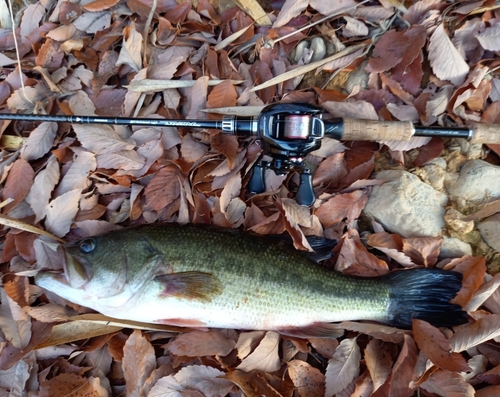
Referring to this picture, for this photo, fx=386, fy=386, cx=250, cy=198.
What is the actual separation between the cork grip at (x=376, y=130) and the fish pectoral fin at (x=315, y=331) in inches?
42.9

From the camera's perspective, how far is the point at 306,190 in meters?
2.18

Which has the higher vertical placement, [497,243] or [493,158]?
[493,158]

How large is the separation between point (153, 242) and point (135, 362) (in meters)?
0.74

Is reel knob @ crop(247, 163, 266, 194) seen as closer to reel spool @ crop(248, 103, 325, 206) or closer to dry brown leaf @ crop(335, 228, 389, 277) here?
reel spool @ crop(248, 103, 325, 206)

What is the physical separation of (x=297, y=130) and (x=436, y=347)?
4.62 ft

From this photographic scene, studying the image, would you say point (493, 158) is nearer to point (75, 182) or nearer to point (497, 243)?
point (497, 243)

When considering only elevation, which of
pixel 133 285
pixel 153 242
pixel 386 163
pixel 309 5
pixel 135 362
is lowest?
pixel 135 362

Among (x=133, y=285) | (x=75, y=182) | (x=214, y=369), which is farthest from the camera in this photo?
(x=75, y=182)

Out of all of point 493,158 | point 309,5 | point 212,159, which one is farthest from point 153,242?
point 493,158

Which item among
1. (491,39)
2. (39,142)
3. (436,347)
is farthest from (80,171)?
(491,39)

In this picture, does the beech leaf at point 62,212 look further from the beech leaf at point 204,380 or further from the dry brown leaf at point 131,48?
the beech leaf at point 204,380

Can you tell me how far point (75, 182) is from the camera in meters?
2.39

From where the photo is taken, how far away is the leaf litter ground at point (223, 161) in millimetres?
2229

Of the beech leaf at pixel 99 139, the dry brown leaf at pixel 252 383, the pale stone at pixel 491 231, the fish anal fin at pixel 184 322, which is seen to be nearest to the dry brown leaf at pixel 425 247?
the pale stone at pixel 491 231
